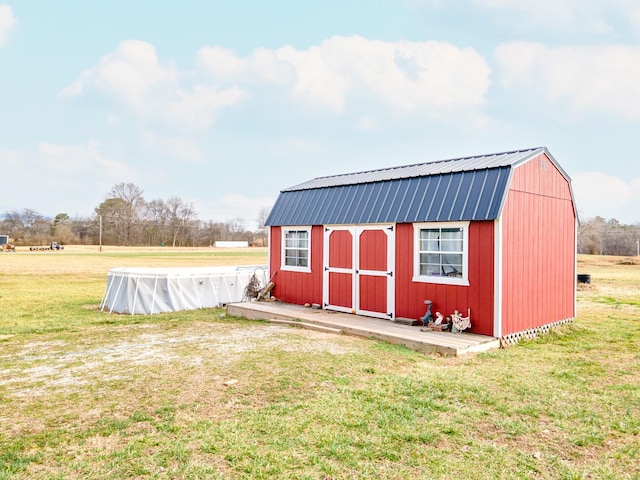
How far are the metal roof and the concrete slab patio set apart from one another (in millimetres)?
2125

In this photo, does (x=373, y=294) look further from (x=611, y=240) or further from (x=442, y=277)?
(x=611, y=240)

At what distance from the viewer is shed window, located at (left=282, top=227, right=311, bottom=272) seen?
10570 mm

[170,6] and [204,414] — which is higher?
[170,6]

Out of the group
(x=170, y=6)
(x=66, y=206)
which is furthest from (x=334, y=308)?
(x=66, y=206)

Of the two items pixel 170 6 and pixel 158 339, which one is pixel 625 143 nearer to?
pixel 170 6

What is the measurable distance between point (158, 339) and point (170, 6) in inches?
438

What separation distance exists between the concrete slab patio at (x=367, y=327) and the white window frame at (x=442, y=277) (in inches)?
38.0

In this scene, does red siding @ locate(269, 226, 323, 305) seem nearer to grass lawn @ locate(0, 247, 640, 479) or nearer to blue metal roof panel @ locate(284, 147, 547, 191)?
blue metal roof panel @ locate(284, 147, 547, 191)

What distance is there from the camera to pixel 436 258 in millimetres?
8055

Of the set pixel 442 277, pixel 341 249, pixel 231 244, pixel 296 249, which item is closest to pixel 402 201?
pixel 442 277

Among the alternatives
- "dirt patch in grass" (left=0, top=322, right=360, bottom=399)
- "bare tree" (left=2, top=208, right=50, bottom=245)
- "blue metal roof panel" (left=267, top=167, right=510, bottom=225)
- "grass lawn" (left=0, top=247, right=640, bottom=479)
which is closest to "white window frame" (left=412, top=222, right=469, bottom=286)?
"blue metal roof panel" (left=267, top=167, right=510, bottom=225)

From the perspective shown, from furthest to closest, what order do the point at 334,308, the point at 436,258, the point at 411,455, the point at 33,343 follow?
the point at 334,308 < the point at 436,258 < the point at 33,343 < the point at 411,455

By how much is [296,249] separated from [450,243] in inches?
173

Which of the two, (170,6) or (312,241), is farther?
(170,6)
